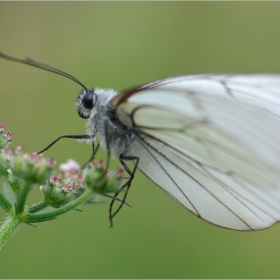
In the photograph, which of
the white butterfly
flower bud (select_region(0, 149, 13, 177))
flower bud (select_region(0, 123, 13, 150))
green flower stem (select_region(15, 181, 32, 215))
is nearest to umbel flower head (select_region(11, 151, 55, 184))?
green flower stem (select_region(15, 181, 32, 215))

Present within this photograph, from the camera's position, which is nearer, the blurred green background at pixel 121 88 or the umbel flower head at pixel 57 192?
the umbel flower head at pixel 57 192

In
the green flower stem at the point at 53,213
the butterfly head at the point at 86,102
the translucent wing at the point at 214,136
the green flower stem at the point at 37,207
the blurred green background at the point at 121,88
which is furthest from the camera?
the blurred green background at the point at 121,88

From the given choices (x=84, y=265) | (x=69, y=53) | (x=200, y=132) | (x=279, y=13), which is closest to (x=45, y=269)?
(x=84, y=265)

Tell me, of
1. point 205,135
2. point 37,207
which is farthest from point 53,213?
point 205,135

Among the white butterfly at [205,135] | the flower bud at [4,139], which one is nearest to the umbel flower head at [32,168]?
the flower bud at [4,139]

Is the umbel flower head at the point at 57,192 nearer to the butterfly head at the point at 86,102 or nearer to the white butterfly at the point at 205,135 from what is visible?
the white butterfly at the point at 205,135

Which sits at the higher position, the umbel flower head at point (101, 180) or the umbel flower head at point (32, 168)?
the umbel flower head at point (32, 168)
